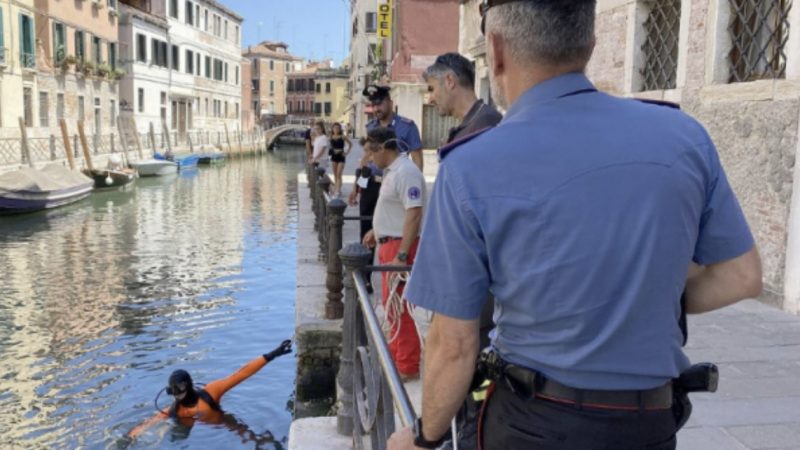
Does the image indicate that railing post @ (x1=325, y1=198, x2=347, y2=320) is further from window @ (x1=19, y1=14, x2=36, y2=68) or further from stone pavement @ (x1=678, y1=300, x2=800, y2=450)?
window @ (x1=19, y1=14, x2=36, y2=68)

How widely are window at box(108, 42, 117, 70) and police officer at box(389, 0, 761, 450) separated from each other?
3950cm

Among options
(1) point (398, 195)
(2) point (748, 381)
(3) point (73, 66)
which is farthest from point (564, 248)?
(3) point (73, 66)

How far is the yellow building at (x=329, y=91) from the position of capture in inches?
3406

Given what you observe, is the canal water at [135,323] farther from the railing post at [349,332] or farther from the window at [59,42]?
the window at [59,42]

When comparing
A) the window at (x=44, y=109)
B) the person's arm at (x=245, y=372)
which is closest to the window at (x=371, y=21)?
the window at (x=44, y=109)

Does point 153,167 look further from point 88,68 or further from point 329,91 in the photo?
point 329,91

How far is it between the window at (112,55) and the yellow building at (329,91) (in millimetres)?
48176

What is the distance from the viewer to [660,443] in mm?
1454

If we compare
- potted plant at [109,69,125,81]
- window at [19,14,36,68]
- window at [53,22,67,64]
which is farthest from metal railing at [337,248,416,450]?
potted plant at [109,69,125,81]

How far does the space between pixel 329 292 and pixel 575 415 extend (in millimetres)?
4732

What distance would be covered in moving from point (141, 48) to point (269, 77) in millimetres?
42737

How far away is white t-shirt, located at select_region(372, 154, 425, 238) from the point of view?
4.49 m

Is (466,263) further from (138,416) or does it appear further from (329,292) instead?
(138,416)

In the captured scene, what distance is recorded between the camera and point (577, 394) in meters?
1.39
